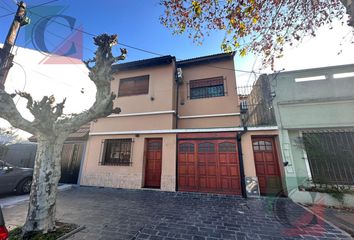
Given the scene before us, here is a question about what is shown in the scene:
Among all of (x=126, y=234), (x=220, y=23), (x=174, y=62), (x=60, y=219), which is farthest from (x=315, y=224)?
(x=174, y=62)

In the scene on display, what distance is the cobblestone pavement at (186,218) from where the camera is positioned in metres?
3.38

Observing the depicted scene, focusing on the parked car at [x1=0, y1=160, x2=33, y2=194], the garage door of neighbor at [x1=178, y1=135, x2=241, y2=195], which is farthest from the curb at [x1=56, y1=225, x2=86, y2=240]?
the parked car at [x1=0, y1=160, x2=33, y2=194]

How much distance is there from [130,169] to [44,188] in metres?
4.55

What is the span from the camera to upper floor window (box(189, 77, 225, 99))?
349 inches

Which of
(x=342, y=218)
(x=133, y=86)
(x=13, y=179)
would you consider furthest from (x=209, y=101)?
(x=13, y=179)

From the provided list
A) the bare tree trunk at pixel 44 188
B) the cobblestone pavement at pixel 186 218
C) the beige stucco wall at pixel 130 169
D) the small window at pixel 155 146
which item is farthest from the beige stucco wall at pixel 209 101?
the bare tree trunk at pixel 44 188

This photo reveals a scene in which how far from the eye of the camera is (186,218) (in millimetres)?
4172

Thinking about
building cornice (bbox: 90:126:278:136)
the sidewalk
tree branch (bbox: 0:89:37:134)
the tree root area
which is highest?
building cornice (bbox: 90:126:278:136)

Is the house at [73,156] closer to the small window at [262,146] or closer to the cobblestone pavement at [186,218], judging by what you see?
the cobblestone pavement at [186,218]

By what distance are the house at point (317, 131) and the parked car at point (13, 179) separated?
38.5 ft

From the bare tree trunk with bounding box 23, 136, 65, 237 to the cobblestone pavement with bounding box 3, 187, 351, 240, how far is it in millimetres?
798

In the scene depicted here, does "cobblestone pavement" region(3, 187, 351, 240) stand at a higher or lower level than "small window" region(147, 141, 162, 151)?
lower

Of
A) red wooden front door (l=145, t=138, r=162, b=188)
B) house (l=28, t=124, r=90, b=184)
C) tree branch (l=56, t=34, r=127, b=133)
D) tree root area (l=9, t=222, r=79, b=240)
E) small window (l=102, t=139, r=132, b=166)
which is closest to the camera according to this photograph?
tree root area (l=9, t=222, r=79, b=240)

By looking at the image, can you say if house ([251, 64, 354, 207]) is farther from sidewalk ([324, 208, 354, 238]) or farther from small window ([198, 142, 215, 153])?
small window ([198, 142, 215, 153])
